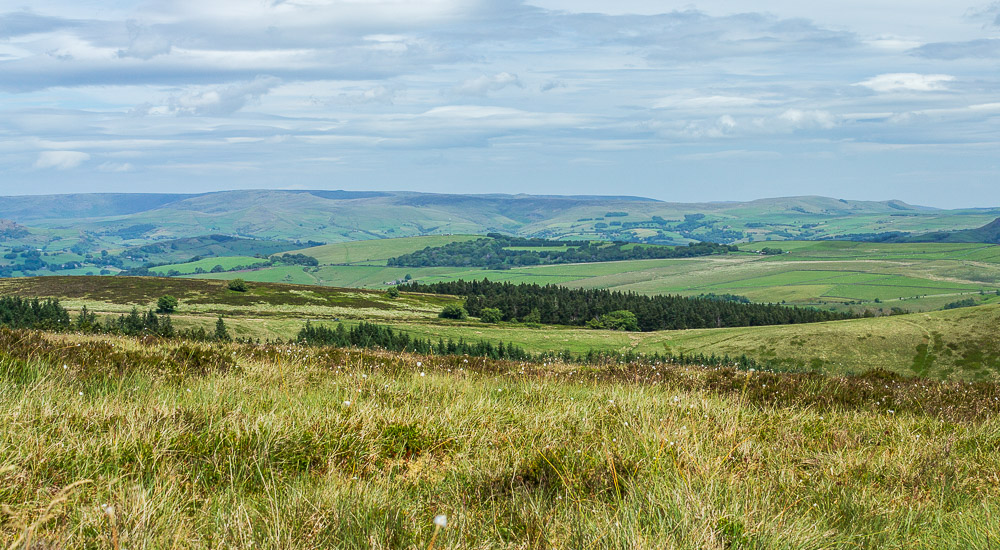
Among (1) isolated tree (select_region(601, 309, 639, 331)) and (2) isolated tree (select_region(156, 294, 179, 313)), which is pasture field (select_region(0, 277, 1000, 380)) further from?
(1) isolated tree (select_region(601, 309, 639, 331))

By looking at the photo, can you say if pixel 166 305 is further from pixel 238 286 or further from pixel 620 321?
pixel 620 321

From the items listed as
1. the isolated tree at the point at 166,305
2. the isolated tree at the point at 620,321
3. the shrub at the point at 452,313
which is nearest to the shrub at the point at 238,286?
the isolated tree at the point at 166,305

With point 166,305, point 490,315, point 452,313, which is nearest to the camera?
point 166,305

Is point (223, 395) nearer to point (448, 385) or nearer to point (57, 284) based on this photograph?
point (448, 385)

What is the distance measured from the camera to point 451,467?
5.50 meters

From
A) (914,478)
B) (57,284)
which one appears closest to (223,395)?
(914,478)

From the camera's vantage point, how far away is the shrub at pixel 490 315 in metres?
183

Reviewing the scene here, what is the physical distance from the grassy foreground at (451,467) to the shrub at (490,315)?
17234 cm

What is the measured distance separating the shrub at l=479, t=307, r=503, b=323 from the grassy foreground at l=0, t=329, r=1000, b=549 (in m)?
172

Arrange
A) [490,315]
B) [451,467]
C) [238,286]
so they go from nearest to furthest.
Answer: [451,467] → [238,286] → [490,315]

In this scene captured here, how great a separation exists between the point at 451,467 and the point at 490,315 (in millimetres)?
179999

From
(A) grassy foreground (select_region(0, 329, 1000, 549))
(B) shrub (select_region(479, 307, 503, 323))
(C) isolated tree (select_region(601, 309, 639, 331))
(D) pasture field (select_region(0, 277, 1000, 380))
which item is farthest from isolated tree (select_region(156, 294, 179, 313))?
(A) grassy foreground (select_region(0, 329, 1000, 549))

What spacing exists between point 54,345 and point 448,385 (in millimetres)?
6807

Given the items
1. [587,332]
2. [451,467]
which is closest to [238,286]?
[587,332]
